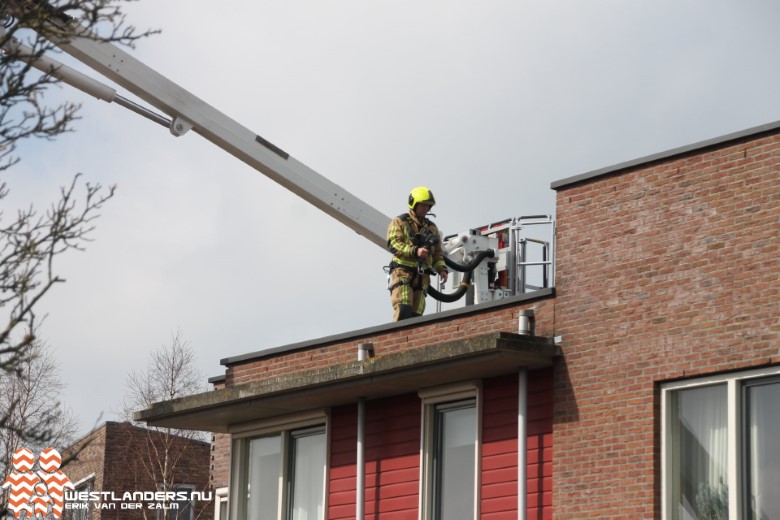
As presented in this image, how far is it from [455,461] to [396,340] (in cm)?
171

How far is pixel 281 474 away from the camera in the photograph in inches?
734

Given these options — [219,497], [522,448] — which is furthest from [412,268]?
[219,497]

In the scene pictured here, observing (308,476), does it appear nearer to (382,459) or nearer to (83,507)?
(382,459)

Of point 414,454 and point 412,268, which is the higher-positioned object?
point 412,268

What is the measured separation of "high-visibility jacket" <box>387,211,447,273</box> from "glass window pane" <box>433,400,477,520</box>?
6.49ft

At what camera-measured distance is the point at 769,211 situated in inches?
548

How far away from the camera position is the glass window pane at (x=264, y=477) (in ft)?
61.8

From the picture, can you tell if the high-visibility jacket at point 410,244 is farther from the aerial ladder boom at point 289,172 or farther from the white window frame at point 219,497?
the white window frame at point 219,497

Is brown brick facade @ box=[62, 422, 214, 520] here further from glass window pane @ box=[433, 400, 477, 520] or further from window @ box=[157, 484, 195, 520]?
glass window pane @ box=[433, 400, 477, 520]

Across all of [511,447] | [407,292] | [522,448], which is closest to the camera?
[522,448]

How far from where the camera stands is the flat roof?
554 inches

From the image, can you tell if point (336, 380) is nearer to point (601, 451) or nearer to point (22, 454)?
point (601, 451)

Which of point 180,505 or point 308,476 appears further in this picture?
point 180,505

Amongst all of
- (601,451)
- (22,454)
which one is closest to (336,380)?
(601,451)
